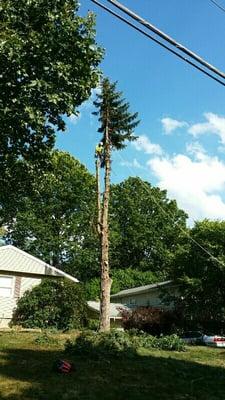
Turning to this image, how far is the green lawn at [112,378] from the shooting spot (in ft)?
36.0

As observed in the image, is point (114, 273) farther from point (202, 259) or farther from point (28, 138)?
point (28, 138)

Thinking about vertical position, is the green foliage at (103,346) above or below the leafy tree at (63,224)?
below

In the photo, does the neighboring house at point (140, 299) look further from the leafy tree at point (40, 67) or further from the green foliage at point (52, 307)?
the leafy tree at point (40, 67)

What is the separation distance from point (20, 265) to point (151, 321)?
29.0ft

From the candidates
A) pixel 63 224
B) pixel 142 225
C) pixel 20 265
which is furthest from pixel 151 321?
pixel 142 225

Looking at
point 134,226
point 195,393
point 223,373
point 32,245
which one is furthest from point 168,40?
point 134,226

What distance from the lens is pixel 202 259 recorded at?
131ft

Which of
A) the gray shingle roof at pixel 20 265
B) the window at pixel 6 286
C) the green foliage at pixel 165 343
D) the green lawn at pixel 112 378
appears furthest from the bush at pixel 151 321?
the green lawn at pixel 112 378

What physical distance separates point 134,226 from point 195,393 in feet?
190

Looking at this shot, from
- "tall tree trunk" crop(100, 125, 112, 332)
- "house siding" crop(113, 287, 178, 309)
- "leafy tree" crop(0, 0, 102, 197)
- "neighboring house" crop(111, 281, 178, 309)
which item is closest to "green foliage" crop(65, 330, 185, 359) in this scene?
"leafy tree" crop(0, 0, 102, 197)

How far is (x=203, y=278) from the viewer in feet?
128

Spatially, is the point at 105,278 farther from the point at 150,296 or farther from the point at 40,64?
the point at 150,296

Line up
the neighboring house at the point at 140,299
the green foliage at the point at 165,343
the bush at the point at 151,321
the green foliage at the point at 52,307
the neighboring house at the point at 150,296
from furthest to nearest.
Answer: the neighboring house at the point at 150,296
the neighboring house at the point at 140,299
the bush at the point at 151,321
the green foliage at the point at 52,307
the green foliage at the point at 165,343

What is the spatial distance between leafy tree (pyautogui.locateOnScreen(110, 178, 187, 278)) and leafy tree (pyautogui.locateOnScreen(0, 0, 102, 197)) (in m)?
49.4
